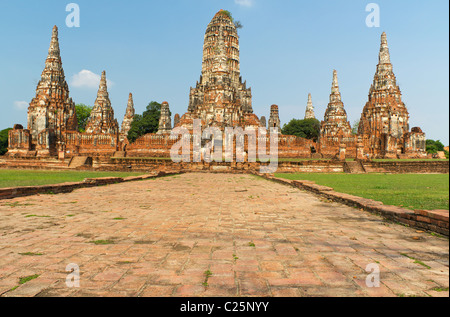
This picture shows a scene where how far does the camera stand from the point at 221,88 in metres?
40.4

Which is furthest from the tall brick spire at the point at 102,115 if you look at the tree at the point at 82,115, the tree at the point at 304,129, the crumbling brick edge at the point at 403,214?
the crumbling brick edge at the point at 403,214

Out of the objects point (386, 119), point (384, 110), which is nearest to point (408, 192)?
point (386, 119)

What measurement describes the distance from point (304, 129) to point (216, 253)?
204 feet

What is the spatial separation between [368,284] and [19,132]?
45608 mm

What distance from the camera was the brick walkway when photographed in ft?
7.79

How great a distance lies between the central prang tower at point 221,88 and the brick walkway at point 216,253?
98.5 feet

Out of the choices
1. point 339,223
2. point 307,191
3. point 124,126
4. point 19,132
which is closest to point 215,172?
point 307,191

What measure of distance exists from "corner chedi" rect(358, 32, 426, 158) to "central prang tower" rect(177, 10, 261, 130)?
15.2 metres

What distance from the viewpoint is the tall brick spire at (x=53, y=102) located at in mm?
42469

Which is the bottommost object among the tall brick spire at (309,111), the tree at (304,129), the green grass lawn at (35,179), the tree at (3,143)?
the green grass lawn at (35,179)

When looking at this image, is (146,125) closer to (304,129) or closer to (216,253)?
(304,129)

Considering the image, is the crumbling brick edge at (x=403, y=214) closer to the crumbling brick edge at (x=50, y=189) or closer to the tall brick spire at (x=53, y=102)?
the crumbling brick edge at (x=50, y=189)

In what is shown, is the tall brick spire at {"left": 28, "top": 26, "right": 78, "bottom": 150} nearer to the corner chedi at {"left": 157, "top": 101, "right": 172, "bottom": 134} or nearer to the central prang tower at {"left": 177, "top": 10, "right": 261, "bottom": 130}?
the corner chedi at {"left": 157, "top": 101, "right": 172, "bottom": 134}

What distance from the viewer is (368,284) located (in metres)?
2.45
